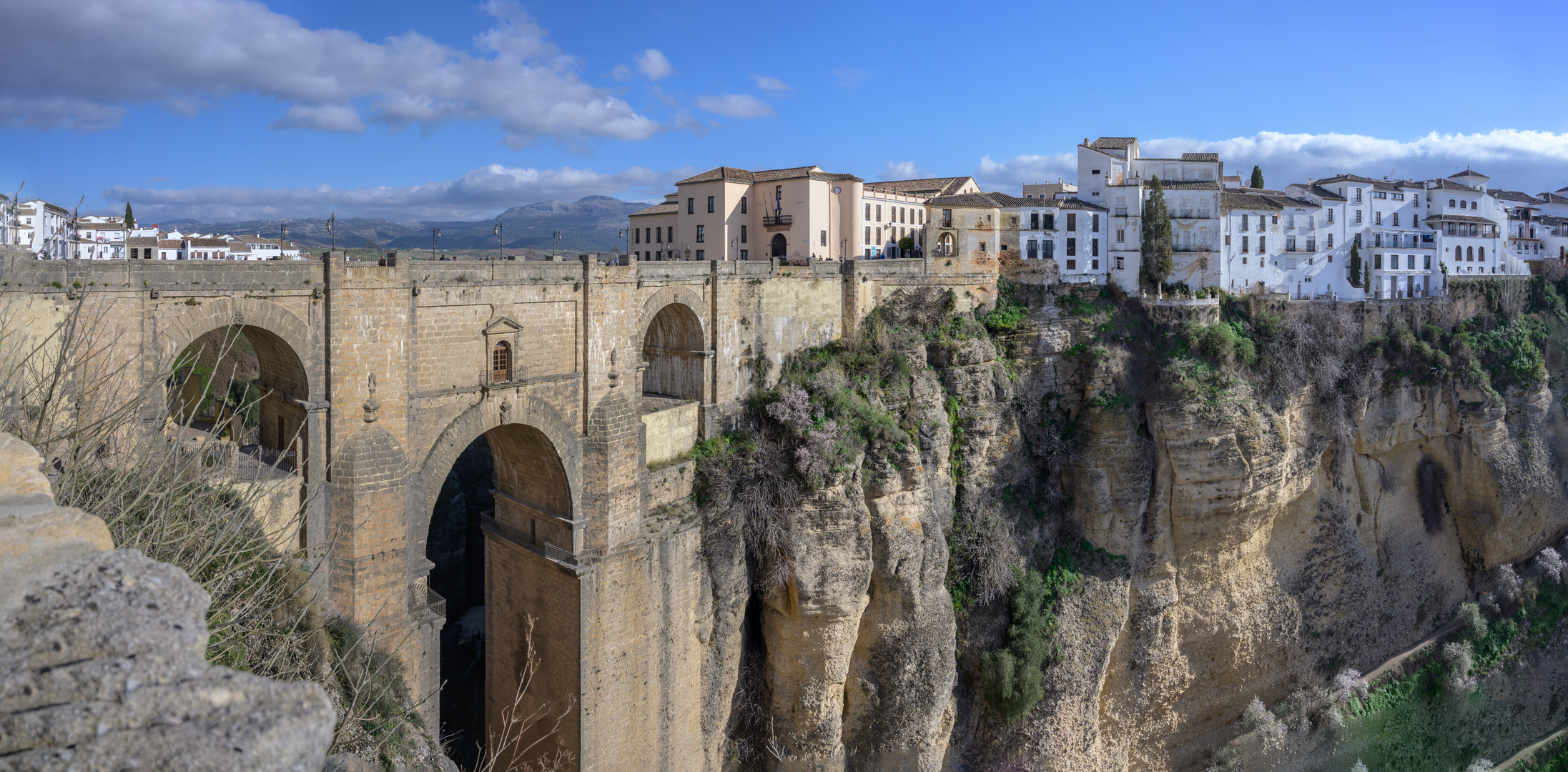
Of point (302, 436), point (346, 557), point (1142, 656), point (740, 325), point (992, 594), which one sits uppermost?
point (740, 325)

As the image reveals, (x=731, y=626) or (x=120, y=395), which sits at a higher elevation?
(x=120, y=395)

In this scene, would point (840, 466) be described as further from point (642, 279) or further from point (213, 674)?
point (213, 674)

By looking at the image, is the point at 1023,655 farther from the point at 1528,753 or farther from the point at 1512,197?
the point at 1512,197

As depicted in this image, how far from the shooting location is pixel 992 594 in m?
26.0

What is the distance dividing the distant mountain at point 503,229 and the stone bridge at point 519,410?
2711 millimetres

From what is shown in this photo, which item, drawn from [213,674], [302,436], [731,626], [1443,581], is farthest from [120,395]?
[1443,581]

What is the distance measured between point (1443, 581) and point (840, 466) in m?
27.2

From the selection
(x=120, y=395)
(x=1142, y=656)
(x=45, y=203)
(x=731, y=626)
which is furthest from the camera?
(x=45, y=203)

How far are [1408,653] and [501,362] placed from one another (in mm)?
32503

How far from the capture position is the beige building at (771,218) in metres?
34.3

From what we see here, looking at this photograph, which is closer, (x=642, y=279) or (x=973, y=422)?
(x=642, y=279)

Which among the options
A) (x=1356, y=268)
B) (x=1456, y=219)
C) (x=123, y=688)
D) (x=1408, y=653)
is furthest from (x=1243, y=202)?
(x=123, y=688)

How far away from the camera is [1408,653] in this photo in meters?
33.6

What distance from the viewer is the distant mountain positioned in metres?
57.2
